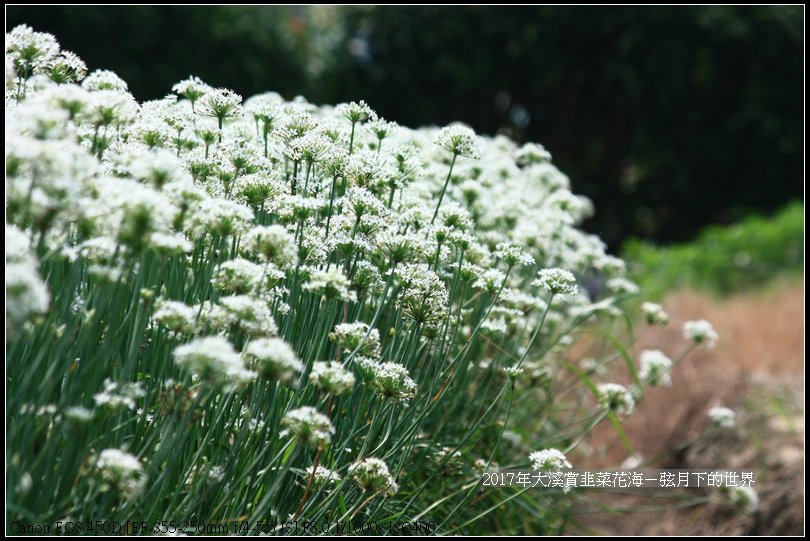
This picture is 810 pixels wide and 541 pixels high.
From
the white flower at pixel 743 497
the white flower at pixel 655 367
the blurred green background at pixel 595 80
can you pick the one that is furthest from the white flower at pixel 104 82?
the blurred green background at pixel 595 80

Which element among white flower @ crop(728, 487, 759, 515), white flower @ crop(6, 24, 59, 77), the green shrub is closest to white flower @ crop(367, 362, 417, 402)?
white flower @ crop(6, 24, 59, 77)

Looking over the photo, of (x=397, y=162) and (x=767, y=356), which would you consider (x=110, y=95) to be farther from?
(x=767, y=356)

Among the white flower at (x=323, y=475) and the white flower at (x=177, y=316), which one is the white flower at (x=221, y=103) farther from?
the white flower at (x=323, y=475)

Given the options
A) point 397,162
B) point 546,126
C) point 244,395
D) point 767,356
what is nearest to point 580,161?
point 546,126

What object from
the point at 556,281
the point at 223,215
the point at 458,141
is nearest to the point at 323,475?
the point at 223,215

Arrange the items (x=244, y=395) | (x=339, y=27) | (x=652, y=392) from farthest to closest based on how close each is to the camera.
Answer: (x=339, y=27), (x=652, y=392), (x=244, y=395)

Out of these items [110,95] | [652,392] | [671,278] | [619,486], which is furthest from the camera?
[671,278]

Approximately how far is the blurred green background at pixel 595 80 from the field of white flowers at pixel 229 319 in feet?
25.5

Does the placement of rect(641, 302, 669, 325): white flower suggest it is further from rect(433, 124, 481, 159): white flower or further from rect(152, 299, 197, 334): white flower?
rect(152, 299, 197, 334): white flower

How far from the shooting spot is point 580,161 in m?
12.9

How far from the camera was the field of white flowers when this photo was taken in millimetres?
1655

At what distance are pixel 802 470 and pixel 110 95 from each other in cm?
436

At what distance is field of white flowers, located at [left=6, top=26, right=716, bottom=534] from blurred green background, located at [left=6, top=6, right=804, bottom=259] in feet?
25.5

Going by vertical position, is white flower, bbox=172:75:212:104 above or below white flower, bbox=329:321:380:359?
above
